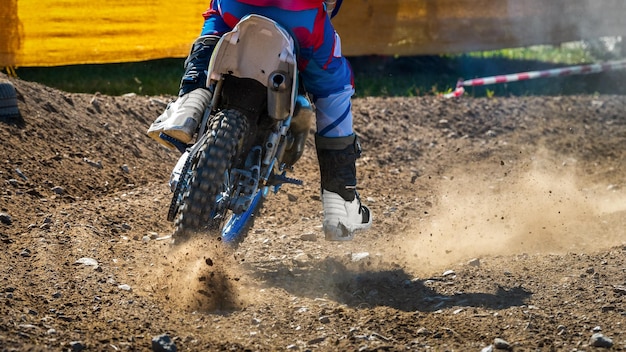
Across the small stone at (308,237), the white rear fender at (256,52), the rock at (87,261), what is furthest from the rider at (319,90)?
the rock at (87,261)

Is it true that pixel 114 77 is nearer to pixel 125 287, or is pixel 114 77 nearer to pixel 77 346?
pixel 125 287

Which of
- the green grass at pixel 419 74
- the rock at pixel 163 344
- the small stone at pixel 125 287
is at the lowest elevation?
the green grass at pixel 419 74

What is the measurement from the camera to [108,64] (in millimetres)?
11344

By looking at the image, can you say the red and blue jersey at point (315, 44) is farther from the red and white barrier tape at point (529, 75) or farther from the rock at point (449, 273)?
the red and white barrier tape at point (529, 75)

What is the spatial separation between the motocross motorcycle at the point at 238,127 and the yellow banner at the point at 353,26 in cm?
567

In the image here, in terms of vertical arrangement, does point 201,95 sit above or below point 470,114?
above

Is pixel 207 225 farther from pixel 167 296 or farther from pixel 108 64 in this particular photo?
pixel 108 64

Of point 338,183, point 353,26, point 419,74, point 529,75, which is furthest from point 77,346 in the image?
point 419,74

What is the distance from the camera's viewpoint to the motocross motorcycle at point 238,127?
4656mm

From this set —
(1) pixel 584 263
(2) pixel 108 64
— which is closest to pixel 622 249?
(1) pixel 584 263

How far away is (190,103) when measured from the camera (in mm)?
5055

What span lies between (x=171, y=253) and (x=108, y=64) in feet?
22.5

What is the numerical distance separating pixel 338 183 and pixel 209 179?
4.55 ft

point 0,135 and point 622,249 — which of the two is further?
point 0,135
